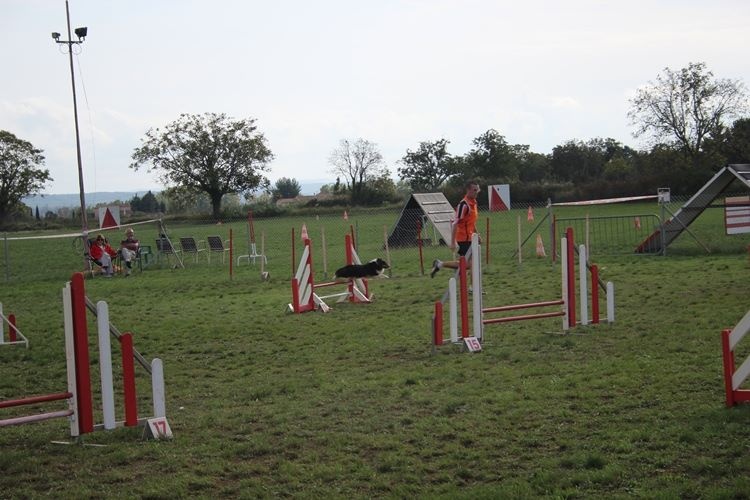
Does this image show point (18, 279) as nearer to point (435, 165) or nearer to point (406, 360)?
point (406, 360)

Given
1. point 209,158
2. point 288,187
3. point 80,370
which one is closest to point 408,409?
point 80,370

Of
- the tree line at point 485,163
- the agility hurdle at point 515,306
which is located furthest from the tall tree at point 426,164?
the agility hurdle at point 515,306

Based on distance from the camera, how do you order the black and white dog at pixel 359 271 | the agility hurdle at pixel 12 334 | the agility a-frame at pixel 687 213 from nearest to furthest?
the agility hurdle at pixel 12 334 < the black and white dog at pixel 359 271 < the agility a-frame at pixel 687 213

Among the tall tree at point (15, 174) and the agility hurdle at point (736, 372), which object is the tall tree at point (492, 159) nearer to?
the tall tree at point (15, 174)

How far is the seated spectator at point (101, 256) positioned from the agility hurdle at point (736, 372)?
1875cm

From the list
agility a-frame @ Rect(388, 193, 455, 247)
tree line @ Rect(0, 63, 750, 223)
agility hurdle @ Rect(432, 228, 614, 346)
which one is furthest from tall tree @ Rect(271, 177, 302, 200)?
agility hurdle @ Rect(432, 228, 614, 346)

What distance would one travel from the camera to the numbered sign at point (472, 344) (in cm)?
878

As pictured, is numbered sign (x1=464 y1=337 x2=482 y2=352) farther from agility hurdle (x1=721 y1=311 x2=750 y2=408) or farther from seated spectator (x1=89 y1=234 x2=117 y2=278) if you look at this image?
seated spectator (x1=89 y1=234 x2=117 y2=278)

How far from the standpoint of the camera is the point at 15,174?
67812 millimetres

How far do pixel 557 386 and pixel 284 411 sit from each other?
7.49 feet

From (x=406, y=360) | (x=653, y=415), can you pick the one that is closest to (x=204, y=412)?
(x=406, y=360)

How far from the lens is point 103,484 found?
16.7ft

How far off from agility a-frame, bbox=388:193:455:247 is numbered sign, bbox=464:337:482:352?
15.2 meters

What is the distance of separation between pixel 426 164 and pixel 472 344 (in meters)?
72.3
